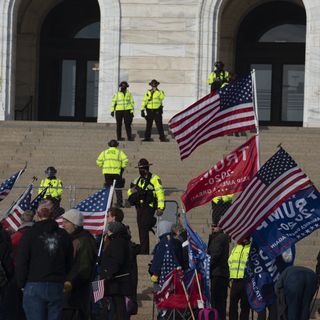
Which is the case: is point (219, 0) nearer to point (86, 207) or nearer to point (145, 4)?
point (145, 4)

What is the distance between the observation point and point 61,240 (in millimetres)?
17844

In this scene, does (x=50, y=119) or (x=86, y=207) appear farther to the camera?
(x=50, y=119)

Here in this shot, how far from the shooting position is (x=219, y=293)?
73.2ft

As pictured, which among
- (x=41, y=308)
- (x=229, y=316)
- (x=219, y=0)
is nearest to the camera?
(x=41, y=308)

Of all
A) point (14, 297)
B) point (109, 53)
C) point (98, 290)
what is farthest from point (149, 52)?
point (14, 297)

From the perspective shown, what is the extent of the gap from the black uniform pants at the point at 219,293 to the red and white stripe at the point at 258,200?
10.4 ft

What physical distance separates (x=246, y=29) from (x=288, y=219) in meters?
24.6

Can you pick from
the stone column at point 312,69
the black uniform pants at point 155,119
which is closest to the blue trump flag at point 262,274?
the black uniform pants at point 155,119

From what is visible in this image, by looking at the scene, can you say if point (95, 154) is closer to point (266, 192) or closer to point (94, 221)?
point (94, 221)

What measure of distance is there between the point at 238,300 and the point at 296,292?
3.77m

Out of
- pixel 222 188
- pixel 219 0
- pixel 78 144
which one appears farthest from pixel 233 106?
pixel 219 0

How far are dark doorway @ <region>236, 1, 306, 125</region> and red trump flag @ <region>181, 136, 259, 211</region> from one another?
76.0ft

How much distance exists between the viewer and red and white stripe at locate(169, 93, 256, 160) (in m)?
20.9

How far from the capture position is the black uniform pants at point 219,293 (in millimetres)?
22266
